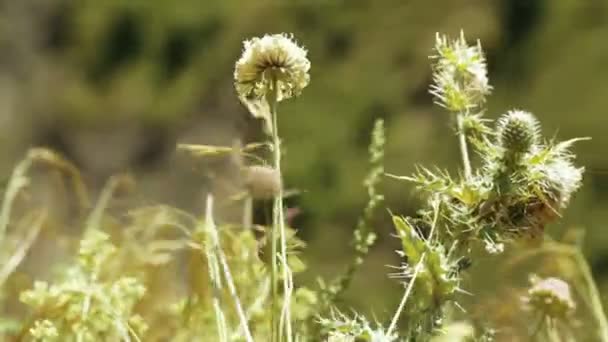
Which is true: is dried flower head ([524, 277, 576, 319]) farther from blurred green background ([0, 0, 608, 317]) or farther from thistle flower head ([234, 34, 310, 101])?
blurred green background ([0, 0, 608, 317])

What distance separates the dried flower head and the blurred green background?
125 cm

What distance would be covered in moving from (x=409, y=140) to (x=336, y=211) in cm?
22

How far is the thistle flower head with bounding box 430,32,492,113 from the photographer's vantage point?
1.34 feet

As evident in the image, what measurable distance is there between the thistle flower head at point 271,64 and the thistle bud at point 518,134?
8 cm

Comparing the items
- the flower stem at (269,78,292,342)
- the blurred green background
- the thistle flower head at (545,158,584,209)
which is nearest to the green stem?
the flower stem at (269,78,292,342)

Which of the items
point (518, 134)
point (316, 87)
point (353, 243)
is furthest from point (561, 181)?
point (316, 87)

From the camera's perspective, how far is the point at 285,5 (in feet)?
7.80

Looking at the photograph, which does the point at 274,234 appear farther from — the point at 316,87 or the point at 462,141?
the point at 316,87

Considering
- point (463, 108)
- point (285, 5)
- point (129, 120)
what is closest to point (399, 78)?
point (285, 5)

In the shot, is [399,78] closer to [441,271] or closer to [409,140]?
[409,140]

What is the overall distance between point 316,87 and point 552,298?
1844 millimetres

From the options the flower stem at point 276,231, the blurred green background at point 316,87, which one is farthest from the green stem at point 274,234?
the blurred green background at point 316,87

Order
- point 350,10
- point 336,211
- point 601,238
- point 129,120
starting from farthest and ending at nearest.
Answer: point 129,120 → point 350,10 → point 336,211 → point 601,238

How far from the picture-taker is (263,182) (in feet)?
1.16
